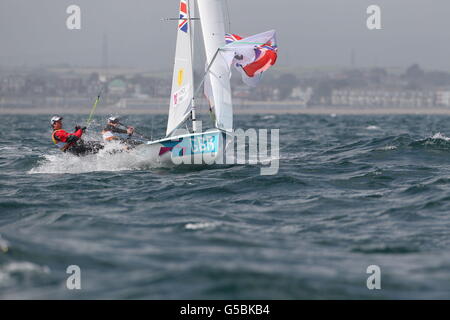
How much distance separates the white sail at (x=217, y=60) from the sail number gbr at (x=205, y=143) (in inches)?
27.9

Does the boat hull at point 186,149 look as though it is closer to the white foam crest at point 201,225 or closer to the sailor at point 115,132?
the sailor at point 115,132

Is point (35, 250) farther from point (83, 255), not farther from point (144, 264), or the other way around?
point (144, 264)

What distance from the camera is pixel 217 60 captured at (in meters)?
14.8

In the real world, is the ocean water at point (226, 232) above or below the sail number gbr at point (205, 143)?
below

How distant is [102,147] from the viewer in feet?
50.7

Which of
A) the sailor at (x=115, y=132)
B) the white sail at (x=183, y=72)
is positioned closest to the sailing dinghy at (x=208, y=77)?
the white sail at (x=183, y=72)

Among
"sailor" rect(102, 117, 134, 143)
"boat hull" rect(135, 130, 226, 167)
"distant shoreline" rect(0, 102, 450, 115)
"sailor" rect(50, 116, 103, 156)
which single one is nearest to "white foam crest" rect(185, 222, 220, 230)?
"boat hull" rect(135, 130, 226, 167)

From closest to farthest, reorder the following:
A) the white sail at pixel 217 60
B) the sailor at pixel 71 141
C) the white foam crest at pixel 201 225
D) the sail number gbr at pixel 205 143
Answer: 1. the white foam crest at pixel 201 225
2. the sail number gbr at pixel 205 143
3. the white sail at pixel 217 60
4. the sailor at pixel 71 141

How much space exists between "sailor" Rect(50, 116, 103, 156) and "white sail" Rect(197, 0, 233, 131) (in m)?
3.14

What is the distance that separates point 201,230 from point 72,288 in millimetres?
2490

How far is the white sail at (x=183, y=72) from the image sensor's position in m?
14.6

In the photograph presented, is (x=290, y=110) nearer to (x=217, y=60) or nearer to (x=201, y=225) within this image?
(x=217, y=60)

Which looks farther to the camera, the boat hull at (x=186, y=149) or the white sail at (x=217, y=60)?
the white sail at (x=217, y=60)

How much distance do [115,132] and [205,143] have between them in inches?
106
